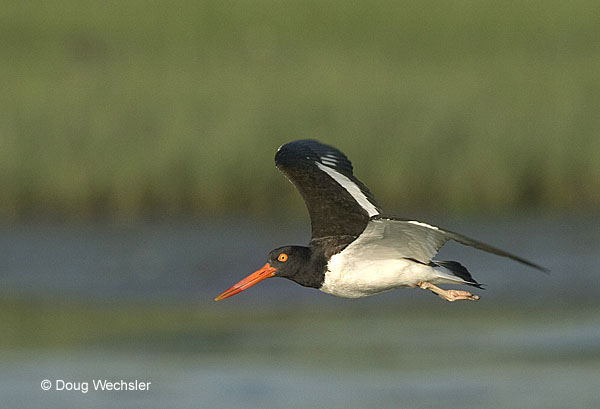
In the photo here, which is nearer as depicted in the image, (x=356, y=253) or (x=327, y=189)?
(x=356, y=253)

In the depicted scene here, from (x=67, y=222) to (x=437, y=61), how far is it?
9.39 metres

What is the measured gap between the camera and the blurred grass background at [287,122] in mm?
26000

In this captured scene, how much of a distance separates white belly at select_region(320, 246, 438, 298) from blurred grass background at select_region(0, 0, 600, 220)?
13.3 meters

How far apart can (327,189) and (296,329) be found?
910cm

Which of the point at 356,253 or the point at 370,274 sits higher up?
the point at 356,253

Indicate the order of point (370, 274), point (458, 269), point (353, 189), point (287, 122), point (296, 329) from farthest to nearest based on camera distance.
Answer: point (287, 122) → point (296, 329) → point (353, 189) → point (458, 269) → point (370, 274)

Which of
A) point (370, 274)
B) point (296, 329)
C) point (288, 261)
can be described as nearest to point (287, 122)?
point (296, 329)

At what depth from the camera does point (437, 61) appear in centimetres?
3206

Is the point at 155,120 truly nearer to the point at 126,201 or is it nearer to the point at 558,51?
the point at 126,201

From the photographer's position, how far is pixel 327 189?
12.8m

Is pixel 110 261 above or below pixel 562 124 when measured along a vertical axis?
below

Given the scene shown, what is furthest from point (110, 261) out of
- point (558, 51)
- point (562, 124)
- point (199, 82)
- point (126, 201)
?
point (558, 51)

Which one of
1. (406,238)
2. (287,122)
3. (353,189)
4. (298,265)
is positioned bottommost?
(287,122)

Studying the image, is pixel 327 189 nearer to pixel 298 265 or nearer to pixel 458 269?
pixel 298 265
